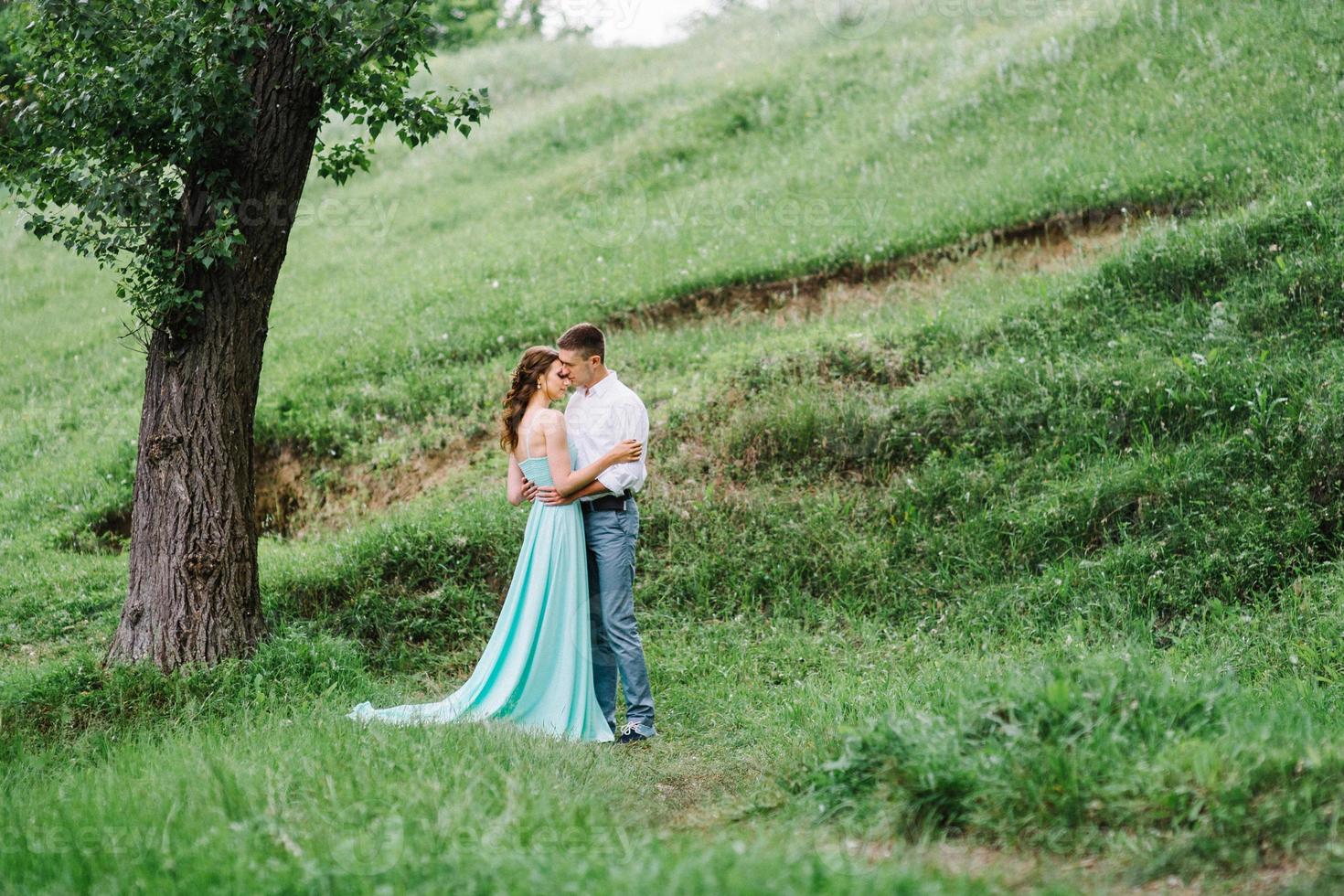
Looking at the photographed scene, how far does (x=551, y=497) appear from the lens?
7059mm

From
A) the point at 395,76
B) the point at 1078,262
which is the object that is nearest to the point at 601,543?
the point at 395,76

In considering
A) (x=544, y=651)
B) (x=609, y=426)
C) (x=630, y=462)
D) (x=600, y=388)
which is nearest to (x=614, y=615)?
(x=544, y=651)

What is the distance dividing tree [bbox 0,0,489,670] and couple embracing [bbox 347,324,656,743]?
1.78 m

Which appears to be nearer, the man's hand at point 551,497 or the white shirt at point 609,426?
the white shirt at point 609,426

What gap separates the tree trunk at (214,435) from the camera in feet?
24.3

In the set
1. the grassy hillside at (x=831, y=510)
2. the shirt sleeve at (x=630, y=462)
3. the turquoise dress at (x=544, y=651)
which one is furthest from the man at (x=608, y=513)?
the grassy hillside at (x=831, y=510)

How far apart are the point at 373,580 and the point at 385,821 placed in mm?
5026

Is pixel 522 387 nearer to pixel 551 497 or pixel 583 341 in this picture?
pixel 583 341

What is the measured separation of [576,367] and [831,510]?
3.30 metres

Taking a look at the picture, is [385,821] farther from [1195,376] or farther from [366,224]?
[366,224]

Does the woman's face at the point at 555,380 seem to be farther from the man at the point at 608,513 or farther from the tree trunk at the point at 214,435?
the tree trunk at the point at 214,435

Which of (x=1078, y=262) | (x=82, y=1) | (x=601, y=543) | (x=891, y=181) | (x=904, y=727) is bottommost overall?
(x=904, y=727)

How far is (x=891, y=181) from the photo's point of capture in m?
15.4

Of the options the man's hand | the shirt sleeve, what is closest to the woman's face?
the shirt sleeve
